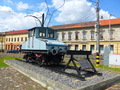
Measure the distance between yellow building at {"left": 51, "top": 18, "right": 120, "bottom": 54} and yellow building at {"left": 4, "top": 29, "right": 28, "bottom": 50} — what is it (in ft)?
60.9

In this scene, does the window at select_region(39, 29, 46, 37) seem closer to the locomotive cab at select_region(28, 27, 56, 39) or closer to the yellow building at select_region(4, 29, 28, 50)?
the locomotive cab at select_region(28, 27, 56, 39)

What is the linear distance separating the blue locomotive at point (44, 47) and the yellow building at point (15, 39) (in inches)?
1649

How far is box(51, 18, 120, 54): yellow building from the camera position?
31.3 meters

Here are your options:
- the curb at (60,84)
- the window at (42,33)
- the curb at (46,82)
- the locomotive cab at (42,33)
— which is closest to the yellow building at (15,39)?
the locomotive cab at (42,33)

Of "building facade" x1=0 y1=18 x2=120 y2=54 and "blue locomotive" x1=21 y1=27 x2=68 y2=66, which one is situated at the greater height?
"building facade" x1=0 y1=18 x2=120 y2=54

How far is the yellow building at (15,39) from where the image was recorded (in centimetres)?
5231

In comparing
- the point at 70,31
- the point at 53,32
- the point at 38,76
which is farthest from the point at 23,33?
the point at 38,76

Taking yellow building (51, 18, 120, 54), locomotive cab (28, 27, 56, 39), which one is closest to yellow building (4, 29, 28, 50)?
yellow building (51, 18, 120, 54)

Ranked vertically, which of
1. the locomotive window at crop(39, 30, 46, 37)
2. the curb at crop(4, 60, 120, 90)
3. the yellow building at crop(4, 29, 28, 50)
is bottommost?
the curb at crop(4, 60, 120, 90)

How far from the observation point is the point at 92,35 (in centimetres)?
3491

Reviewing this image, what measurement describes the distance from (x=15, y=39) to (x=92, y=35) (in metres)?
36.3

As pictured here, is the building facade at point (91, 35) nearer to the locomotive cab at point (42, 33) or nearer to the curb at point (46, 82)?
the locomotive cab at point (42, 33)

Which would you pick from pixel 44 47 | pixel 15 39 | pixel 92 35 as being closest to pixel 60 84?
pixel 44 47

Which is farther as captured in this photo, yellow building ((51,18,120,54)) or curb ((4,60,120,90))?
yellow building ((51,18,120,54))
